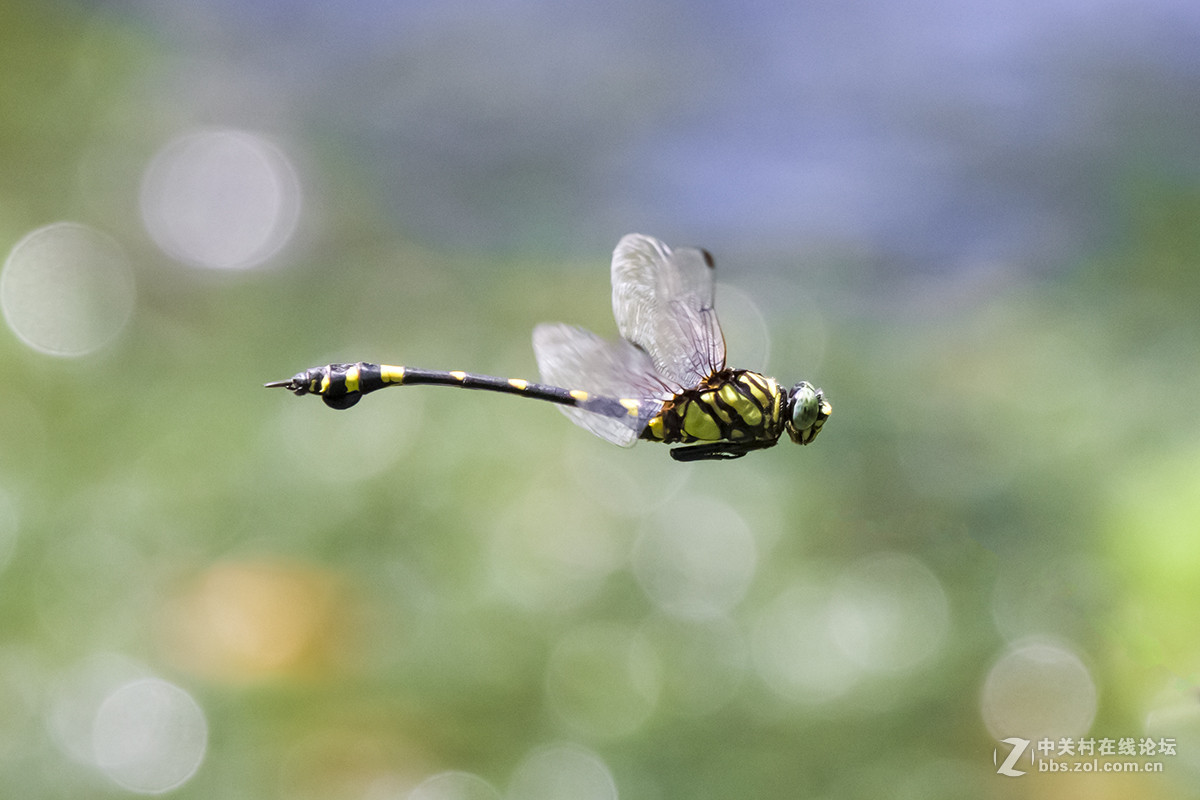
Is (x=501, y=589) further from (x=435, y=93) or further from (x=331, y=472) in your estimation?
(x=435, y=93)

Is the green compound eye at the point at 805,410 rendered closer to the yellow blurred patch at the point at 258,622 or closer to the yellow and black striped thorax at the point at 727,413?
the yellow and black striped thorax at the point at 727,413

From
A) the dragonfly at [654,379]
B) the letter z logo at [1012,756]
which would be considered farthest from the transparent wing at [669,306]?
the letter z logo at [1012,756]

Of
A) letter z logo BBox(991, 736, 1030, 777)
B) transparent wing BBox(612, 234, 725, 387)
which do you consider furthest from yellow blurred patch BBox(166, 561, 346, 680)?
transparent wing BBox(612, 234, 725, 387)

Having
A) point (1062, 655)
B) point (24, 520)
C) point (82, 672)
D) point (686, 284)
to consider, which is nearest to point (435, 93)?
point (24, 520)

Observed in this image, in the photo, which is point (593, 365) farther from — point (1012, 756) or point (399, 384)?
point (1012, 756)

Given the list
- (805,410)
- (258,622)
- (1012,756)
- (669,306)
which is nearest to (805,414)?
(805,410)

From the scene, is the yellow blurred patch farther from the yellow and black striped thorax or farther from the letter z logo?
the yellow and black striped thorax

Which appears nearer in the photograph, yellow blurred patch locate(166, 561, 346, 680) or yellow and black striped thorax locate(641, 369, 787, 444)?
yellow and black striped thorax locate(641, 369, 787, 444)

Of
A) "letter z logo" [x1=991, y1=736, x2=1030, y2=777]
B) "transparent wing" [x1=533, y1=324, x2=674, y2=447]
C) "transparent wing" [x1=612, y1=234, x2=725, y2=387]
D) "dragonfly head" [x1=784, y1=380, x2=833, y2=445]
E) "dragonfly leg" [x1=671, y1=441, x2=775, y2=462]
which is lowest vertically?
Result: "dragonfly leg" [x1=671, y1=441, x2=775, y2=462]
